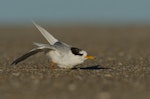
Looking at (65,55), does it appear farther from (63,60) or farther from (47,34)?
(47,34)

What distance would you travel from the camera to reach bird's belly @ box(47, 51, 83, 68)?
13.1 metres

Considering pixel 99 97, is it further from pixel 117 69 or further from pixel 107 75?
pixel 117 69

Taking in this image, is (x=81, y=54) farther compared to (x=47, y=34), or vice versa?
(x=47, y=34)

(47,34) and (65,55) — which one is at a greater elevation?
(47,34)

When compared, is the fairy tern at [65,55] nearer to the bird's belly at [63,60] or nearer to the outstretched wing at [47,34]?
the bird's belly at [63,60]

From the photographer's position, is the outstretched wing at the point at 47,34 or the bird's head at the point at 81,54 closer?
the bird's head at the point at 81,54

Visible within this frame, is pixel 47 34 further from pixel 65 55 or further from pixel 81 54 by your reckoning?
pixel 81 54

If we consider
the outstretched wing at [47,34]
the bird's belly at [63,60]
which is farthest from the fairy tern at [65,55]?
the outstretched wing at [47,34]

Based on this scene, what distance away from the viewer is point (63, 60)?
1313 cm

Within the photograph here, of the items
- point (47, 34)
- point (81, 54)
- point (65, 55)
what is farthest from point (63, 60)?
point (47, 34)

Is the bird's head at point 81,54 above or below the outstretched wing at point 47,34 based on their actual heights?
below

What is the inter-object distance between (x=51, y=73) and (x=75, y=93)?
2991 mm

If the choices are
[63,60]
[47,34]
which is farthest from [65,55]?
[47,34]

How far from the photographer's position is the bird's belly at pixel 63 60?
516 inches
